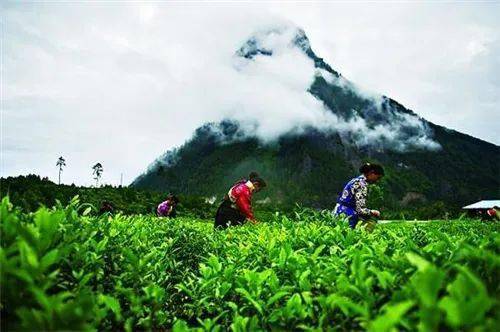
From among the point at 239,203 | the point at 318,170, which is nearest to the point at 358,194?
the point at 239,203

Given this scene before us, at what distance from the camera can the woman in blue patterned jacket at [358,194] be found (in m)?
8.52

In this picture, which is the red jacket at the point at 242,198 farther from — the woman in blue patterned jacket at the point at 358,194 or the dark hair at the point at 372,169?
the dark hair at the point at 372,169

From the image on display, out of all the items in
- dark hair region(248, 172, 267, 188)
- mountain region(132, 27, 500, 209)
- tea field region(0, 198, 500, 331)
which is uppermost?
mountain region(132, 27, 500, 209)

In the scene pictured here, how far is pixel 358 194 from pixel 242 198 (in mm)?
2772

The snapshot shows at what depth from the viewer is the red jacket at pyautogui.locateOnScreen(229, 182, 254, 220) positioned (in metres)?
10.3

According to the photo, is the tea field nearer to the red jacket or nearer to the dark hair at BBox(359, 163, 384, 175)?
the dark hair at BBox(359, 163, 384, 175)

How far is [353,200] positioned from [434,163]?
202 m

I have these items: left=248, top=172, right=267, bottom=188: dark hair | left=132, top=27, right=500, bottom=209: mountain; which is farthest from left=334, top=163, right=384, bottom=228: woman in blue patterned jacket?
left=132, top=27, right=500, bottom=209: mountain

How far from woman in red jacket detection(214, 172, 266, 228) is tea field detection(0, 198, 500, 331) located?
16.1 feet

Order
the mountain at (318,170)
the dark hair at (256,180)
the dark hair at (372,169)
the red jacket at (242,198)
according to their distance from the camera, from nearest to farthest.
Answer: the dark hair at (372,169) → the red jacket at (242,198) → the dark hair at (256,180) → the mountain at (318,170)

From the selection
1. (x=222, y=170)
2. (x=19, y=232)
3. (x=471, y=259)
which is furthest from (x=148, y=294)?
(x=222, y=170)

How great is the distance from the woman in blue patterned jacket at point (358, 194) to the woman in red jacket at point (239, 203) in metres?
2.24

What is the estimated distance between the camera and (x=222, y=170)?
175m

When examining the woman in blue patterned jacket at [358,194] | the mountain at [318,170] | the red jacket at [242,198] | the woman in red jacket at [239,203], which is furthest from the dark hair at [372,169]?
the mountain at [318,170]
